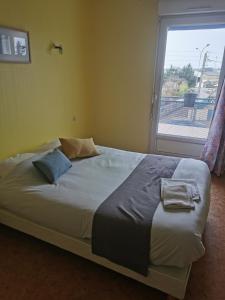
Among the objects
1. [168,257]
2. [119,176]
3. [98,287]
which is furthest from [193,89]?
[98,287]

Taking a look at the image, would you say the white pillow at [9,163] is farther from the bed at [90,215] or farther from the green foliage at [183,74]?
the green foliage at [183,74]

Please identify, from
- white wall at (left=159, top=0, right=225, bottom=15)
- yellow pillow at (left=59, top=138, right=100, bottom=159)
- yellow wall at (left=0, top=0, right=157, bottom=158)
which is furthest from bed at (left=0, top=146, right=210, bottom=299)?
white wall at (left=159, top=0, right=225, bottom=15)

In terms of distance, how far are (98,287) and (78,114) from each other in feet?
8.45

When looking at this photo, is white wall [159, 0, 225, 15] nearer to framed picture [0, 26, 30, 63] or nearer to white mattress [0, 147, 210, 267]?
framed picture [0, 26, 30, 63]

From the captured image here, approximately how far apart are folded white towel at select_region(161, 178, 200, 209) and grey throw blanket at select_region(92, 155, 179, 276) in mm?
77

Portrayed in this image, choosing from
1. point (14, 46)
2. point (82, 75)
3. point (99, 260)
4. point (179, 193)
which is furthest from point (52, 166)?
point (82, 75)

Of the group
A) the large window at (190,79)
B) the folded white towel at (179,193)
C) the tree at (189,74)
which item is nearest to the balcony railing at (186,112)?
the large window at (190,79)

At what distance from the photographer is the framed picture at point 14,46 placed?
2.12 meters

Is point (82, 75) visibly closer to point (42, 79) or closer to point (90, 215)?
point (42, 79)

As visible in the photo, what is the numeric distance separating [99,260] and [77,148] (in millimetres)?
1315

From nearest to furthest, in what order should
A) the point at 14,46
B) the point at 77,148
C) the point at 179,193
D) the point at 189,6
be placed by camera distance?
the point at 179,193, the point at 14,46, the point at 77,148, the point at 189,6

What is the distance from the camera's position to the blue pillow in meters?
2.05

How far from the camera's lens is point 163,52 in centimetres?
336

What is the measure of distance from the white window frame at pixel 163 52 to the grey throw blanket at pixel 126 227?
1.96 m
